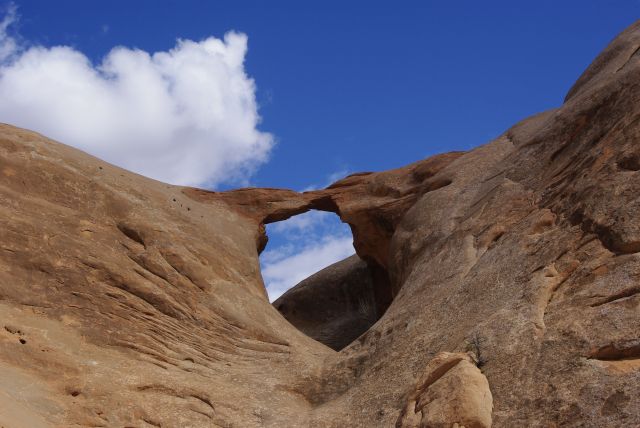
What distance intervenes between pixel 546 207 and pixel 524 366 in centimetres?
520

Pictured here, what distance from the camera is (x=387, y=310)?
18.4 metres

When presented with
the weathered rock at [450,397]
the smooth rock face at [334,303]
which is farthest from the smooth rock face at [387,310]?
the smooth rock face at [334,303]

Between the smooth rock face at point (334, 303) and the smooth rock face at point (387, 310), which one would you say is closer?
the smooth rock face at point (387, 310)

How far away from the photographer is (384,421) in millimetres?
12812

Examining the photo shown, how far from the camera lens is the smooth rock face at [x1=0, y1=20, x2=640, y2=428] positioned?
11.0 metres

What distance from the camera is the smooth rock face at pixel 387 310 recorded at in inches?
435

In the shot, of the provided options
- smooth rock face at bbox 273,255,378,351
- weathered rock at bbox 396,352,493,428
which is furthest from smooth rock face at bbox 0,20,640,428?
smooth rock face at bbox 273,255,378,351

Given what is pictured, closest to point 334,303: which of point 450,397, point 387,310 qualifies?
point 387,310

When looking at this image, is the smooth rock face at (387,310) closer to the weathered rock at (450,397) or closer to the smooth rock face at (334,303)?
the weathered rock at (450,397)

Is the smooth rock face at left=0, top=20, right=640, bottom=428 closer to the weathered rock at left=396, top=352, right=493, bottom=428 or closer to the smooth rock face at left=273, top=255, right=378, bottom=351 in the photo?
the weathered rock at left=396, top=352, right=493, bottom=428

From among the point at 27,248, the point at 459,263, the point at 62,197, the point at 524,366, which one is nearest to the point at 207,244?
the point at 62,197

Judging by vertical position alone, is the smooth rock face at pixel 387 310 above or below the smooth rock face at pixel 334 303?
below

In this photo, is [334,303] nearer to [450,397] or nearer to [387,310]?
[387,310]

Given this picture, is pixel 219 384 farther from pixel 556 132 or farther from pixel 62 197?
pixel 556 132
